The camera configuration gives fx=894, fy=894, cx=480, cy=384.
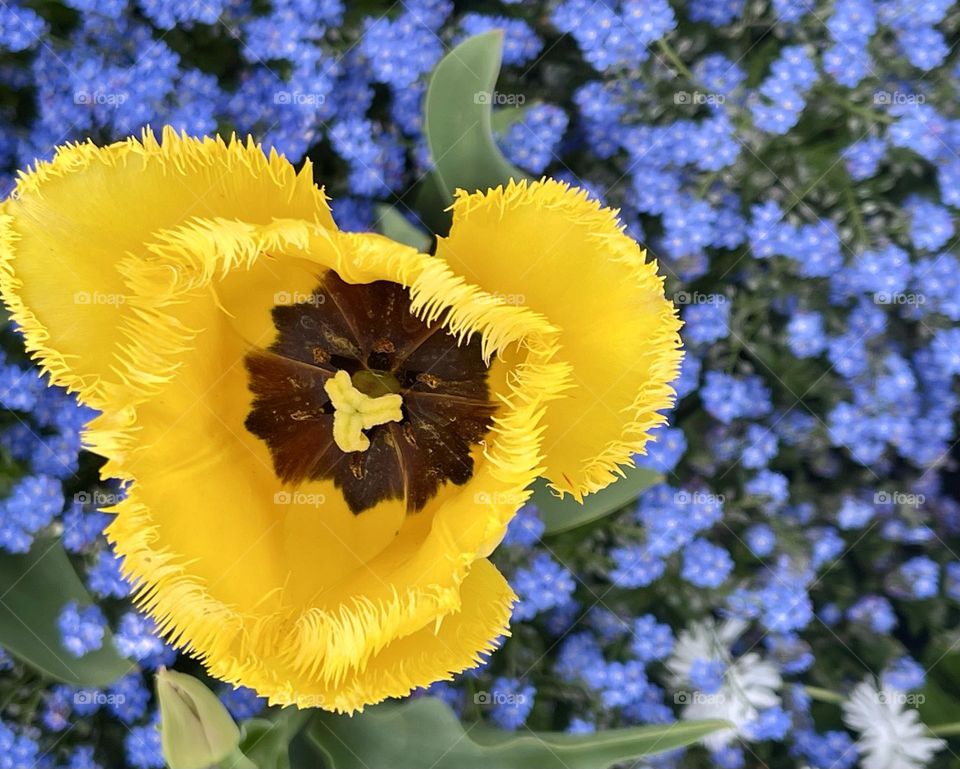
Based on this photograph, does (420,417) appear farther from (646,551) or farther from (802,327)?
(802,327)

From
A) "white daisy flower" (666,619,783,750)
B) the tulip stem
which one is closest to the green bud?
"white daisy flower" (666,619,783,750)

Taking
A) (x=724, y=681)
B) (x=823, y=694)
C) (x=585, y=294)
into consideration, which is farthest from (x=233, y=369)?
(x=823, y=694)

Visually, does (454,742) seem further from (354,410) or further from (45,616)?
(45,616)

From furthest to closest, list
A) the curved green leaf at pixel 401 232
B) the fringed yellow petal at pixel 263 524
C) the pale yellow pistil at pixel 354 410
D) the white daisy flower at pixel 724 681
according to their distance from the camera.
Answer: the white daisy flower at pixel 724 681
the curved green leaf at pixel 401 232
the pale yellow pistil at pixel 354 410
the fringed yellow petal at pixel 263 524

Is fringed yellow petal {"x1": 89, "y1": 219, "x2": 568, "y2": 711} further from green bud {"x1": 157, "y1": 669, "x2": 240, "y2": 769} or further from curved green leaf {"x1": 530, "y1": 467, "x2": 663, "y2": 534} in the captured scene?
curved green leaf {"x1": 530, "y1": 467, "x2": 663, "y2": 534}

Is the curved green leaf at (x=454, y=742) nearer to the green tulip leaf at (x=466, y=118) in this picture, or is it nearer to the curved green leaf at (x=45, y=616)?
the curved green leaf at (x=45, y=616)

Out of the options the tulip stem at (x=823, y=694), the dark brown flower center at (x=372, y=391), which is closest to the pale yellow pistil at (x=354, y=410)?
the dark brown flower center at (x=372, y=391)
